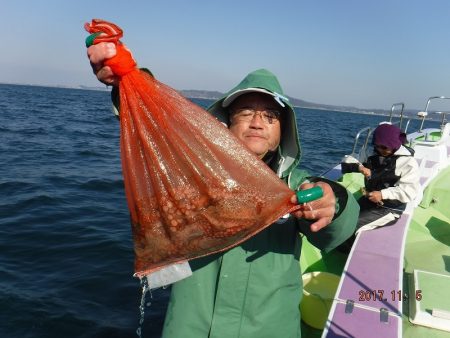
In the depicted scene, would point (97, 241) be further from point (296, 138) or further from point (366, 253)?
point (296, 138)

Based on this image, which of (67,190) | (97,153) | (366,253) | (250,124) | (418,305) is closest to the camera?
(250,124)

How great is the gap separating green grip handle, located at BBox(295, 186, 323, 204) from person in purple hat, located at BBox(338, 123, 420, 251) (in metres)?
3.43

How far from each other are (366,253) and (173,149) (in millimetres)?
2892

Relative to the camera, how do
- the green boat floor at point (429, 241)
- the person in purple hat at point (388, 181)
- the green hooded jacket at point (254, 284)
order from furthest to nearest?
the person in purple hat at point (388, 181) < the green boat floor at point (429, 241) < the green hooded jacket at point (254, 284)

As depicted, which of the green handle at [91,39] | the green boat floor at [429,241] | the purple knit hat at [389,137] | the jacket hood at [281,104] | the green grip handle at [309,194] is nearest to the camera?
the green grip handle at [309,194]

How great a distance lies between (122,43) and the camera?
176 cm

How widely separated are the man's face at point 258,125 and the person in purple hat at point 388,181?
303 centimetres

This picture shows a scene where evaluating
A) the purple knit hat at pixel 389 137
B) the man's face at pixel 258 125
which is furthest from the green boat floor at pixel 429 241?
the man's face at pixel 258 125

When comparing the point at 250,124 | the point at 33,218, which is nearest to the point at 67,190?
the point at 33,218

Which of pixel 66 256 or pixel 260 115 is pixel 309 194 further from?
pixel 66 256

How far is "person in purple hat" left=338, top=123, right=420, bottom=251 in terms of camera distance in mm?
4953

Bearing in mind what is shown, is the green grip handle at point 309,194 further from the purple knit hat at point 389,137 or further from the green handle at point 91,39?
the purple knit hat at point 389,137

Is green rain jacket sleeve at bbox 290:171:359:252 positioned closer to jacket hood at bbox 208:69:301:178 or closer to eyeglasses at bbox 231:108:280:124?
jacket hood at bbox 208:69:301:178

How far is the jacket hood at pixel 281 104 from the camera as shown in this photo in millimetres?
2146
